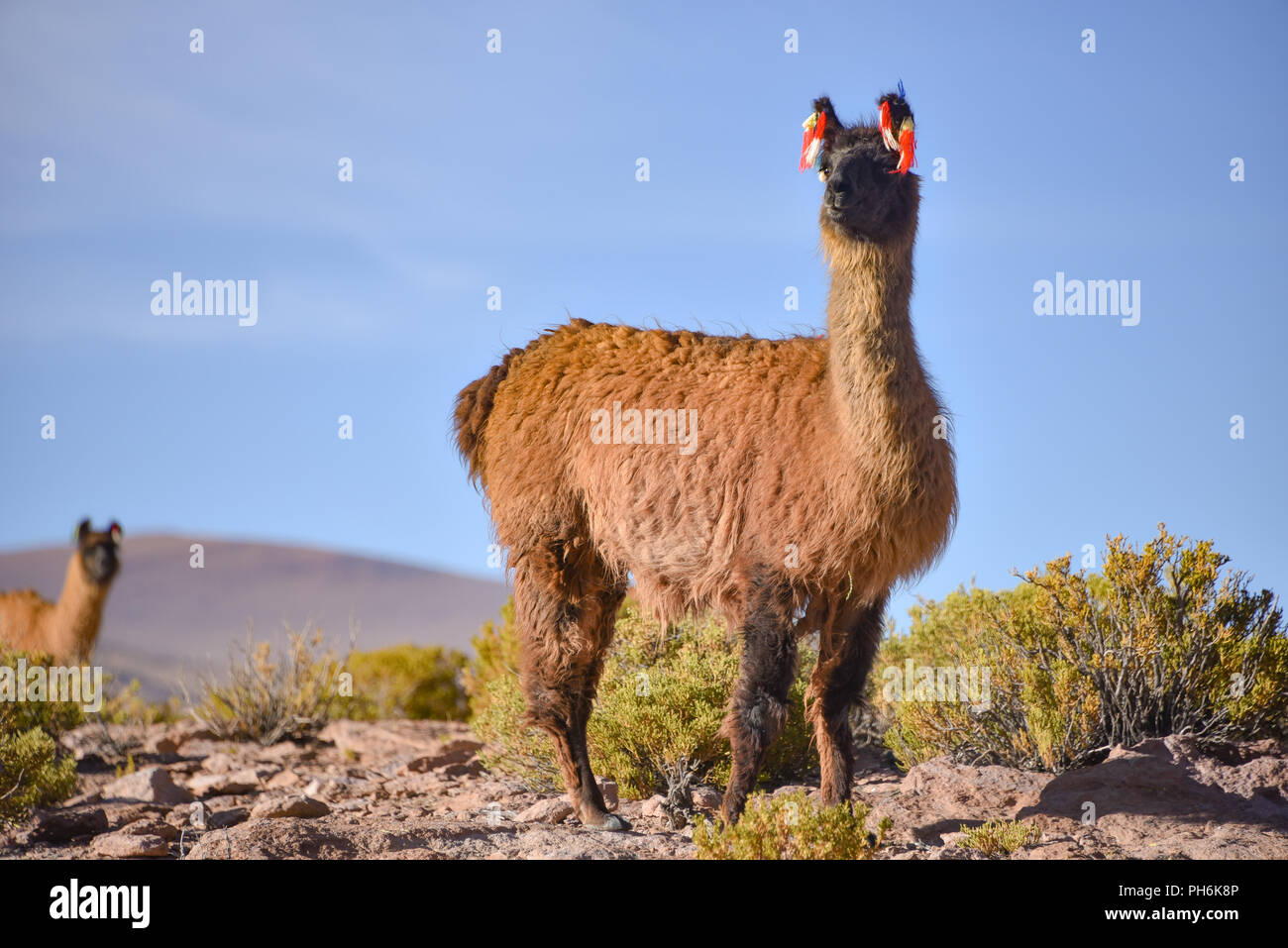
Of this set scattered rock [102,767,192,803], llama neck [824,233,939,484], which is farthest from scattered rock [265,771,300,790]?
llama neck [824,233,939,484]

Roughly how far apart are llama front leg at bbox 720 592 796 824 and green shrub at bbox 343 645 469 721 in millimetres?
8063

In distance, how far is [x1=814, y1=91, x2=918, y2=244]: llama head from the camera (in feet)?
16.3

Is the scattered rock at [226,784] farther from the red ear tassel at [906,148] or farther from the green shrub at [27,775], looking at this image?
the red ear tassel at [906,148]

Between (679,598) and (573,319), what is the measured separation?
74.4 inches

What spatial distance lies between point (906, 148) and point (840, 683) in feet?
8.13

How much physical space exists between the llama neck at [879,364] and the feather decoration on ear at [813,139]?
35 centimetres

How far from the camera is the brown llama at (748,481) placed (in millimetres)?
5035

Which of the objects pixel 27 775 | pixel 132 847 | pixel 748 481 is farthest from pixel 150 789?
pixel 748 481

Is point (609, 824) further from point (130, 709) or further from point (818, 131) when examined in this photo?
point (130, 709)

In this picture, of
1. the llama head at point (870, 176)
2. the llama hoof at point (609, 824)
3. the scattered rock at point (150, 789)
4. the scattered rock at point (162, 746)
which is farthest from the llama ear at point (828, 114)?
the scattered rock at point (162, 746)

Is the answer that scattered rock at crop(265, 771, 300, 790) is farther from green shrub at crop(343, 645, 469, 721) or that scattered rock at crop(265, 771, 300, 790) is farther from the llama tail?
green shrub at crop(343, 645, 469, 721)
